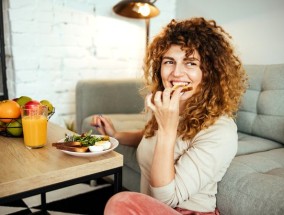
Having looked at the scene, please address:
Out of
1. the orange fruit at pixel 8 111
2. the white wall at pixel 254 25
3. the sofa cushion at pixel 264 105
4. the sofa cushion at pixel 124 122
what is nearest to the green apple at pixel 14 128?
the orange fruit at pixel 8 111

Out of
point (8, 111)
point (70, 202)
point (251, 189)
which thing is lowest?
point (70, 202)

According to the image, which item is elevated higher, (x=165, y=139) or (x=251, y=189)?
(x=165, y=139)

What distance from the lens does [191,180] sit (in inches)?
32.0

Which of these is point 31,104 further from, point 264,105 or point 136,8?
point 136,8

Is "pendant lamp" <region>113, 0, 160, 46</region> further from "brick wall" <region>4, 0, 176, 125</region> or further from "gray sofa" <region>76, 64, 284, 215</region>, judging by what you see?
"gray sofa" <region>76, 64, 284, 215</region>

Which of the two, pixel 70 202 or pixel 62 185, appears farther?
pixel 70 202

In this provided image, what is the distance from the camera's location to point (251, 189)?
3.16 feet

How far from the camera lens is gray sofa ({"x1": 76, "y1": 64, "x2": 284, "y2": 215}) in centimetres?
Result: 95

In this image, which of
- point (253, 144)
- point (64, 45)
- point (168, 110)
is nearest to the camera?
point (168, 110)

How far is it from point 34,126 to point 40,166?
0.60 feet

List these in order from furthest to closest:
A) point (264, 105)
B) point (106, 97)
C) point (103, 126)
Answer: point (106, 97) → point (264, 105) → point (103, 126)

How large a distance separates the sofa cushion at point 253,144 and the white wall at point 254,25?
0.62 metres

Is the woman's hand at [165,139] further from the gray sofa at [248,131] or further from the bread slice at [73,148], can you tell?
the gray sofa at [248,131]

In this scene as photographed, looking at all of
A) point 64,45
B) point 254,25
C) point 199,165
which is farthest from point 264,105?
point 64,45
